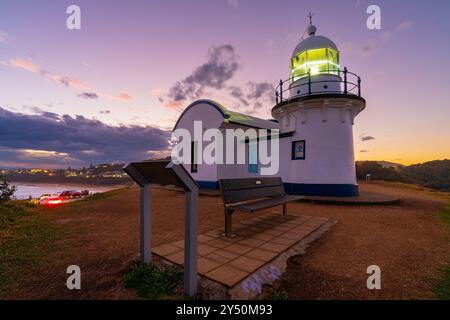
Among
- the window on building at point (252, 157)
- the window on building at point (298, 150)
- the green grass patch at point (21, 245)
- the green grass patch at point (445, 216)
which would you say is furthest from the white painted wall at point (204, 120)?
the green grass patch at point (445, 216)

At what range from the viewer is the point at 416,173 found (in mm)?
48062

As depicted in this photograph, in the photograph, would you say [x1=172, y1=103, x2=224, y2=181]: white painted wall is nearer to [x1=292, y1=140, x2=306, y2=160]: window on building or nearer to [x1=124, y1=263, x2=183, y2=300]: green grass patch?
[x1=292, y1=140, x2=306, y2=160]: window on building

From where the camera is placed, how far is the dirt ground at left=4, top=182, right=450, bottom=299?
8.86 ft

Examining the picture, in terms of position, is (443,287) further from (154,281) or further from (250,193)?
(154,281)

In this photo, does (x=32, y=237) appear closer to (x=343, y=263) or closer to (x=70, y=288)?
(x=70, y=288)

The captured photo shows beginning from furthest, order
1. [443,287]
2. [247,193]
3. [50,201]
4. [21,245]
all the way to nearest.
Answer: [50,201], [247,193], [21,245], [443,287]

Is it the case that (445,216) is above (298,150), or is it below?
below

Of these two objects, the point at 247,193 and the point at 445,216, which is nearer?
the point at 247,193

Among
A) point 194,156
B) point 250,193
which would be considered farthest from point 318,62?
point 250,193

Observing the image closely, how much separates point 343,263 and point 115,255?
3994 mm

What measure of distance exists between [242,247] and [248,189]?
66.1 inches
